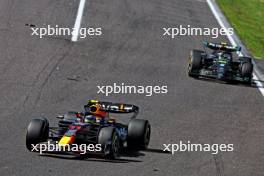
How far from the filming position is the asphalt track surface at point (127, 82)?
16125 mm

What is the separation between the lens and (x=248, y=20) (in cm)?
3644

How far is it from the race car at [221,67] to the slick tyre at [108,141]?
9.16 m

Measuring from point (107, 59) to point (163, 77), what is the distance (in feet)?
8.25

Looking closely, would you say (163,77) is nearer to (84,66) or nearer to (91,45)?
(84,66)

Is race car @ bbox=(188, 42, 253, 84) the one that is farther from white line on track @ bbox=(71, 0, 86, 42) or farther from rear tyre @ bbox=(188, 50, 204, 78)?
white line on track @ bbox=(71, 0, 86, 42)

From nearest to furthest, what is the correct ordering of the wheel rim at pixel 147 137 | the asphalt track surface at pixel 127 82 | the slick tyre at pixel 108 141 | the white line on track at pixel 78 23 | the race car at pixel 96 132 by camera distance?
the slick tyre at pixel 108 141 → the race car at pixel 96 132 → the asphalt track surface at pixel 127 82 → the wheel rim at pixel 147 137 → the white line on track at pixel 78 23

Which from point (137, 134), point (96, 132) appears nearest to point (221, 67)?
point (137, 134)

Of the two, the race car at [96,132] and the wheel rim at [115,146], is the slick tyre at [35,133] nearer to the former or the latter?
the race car at [96,132]

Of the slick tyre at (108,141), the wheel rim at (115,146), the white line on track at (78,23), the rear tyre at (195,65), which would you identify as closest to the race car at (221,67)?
the rear tyre at (195,65)

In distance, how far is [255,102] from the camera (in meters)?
22.8

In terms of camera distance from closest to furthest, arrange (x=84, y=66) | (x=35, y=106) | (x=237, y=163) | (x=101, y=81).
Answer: (x=237, y=163) < (x=35, y=106) < (x=101, y=81) < (x=84, y=66)

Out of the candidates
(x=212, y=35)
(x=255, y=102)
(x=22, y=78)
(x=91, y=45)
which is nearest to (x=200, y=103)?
(x=255, y=102)

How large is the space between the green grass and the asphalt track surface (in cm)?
153

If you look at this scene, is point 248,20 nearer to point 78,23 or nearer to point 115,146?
point 78,23
